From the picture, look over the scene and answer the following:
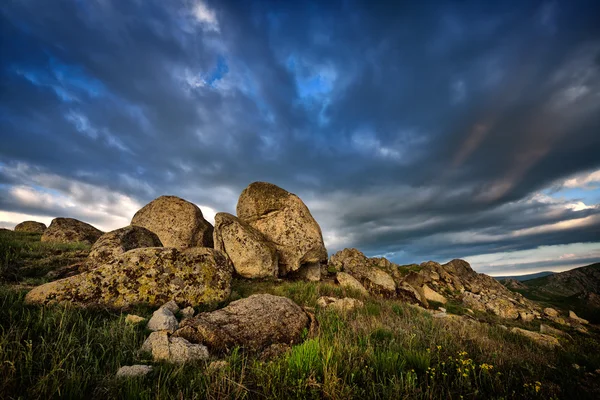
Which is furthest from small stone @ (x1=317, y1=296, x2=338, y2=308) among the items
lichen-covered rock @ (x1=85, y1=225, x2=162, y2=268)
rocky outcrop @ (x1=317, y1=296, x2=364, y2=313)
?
lichen-covered rock @ (x1=85, y1=225, x2=162, y2=268)

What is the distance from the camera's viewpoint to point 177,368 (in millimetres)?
4309

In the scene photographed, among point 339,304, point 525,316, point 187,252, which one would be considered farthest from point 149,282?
point 525,316

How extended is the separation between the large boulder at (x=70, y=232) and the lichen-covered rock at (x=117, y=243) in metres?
9.72

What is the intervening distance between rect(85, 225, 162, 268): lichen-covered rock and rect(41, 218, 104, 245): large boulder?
383 inches

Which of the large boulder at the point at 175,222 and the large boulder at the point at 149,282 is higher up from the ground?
the large boulder at the point at 175,222

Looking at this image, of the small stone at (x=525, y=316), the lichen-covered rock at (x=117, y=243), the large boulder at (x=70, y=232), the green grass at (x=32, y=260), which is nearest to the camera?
the green grass at (x=32, y=260)

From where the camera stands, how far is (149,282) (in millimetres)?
9008

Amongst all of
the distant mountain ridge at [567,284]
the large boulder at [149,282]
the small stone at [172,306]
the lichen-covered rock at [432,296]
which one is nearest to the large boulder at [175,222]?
the large boulder at [149,282]

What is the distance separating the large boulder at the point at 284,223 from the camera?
16891 mm

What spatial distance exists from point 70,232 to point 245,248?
59.4 ft

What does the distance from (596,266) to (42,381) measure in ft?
590

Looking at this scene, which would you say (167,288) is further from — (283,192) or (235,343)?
(283,192)

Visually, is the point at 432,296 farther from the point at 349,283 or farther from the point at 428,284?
the point at 349,283

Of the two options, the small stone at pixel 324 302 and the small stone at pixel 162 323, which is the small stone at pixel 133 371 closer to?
the small stone at pixel 162 323
